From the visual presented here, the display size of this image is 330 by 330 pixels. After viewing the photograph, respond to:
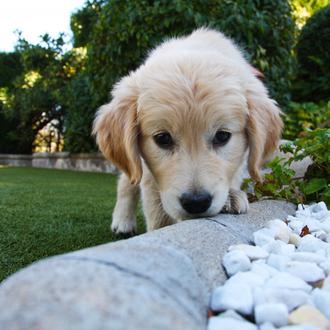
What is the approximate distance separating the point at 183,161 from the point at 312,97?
607cm

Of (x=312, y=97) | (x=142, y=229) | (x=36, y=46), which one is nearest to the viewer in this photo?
(x=142, y=229)

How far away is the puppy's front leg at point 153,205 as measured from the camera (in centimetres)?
276

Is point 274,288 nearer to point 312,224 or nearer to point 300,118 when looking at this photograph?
point 312,224

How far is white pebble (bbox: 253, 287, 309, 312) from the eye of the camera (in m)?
1.25

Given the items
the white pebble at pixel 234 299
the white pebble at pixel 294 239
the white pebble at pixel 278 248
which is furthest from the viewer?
the white pebble at pixel 294 239

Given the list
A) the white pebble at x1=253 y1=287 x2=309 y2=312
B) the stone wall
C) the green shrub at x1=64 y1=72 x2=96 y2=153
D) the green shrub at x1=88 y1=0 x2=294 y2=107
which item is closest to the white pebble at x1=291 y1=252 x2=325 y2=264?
the white pebble at x1=253 y1=287 x2=309 y2=312

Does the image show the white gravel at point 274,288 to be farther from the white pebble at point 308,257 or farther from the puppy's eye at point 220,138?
the puppy's eye at point 220,138

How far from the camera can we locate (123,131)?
2572mm

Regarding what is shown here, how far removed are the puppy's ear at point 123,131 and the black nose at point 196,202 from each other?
1.79 feet

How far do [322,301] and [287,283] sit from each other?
0.11 metres

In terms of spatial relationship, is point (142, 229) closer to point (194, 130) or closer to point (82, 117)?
point (194, 130)

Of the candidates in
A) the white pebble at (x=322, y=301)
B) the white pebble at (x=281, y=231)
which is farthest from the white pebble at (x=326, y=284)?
the white pebble at (x=281, y=231)

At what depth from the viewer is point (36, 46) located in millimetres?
12688

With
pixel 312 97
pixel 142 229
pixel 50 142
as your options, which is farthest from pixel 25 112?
pixel 142 229
